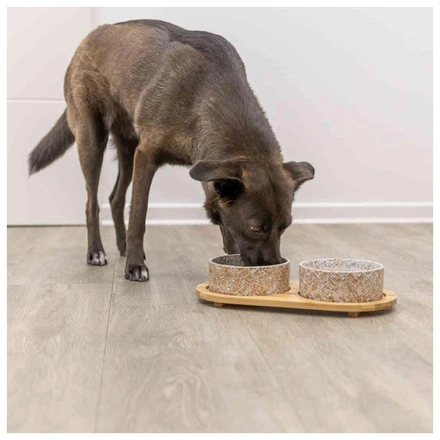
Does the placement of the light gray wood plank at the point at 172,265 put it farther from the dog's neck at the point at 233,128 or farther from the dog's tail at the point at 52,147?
the dog's tail at the point at 52,147

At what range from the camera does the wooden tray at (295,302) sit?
8.63 ft

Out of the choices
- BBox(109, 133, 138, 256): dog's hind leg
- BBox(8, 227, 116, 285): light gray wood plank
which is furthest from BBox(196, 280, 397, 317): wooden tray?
BBox(109, 133, 138, 256): dog's hind leg

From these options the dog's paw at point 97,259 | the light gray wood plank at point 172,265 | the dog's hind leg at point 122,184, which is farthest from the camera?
the dog's hind leg at point 122,184

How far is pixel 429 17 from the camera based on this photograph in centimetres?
543

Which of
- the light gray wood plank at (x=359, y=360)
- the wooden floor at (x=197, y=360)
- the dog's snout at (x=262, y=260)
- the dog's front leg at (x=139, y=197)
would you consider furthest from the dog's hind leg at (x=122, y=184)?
the light gray wood plank at (x=359, y=360)

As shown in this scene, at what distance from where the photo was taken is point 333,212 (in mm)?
5469

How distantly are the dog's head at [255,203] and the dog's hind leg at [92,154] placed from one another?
3.69ft

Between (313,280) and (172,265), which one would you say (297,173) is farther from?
(172,265)

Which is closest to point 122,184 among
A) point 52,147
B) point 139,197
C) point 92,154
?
point 92,154

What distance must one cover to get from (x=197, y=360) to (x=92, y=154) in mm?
1978

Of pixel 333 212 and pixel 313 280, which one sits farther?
pixel 333 212
